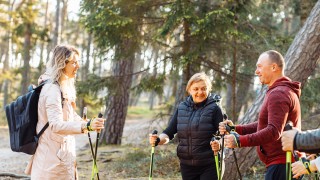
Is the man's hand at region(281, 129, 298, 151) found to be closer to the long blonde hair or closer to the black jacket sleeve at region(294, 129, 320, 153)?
the black jacket sleeve at region(294, 129, 320, 153)

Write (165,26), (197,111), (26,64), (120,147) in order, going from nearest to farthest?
1. (197,111)
2. (165,26)
3. (120,147)
4. (26,64)

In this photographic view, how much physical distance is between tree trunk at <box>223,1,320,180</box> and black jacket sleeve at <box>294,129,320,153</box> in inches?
150

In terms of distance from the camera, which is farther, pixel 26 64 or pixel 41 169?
pixel 26 64

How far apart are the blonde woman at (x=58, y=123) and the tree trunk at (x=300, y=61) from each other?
12.2 feet

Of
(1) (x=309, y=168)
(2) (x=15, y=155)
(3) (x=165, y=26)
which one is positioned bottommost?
(2) (x=15, y=155)

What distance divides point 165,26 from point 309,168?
670 cm

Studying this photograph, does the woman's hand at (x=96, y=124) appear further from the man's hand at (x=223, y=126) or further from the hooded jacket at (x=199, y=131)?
the man's hand at (x=223, y=126)

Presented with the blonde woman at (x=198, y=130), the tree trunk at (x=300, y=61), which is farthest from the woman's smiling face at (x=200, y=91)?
the tree trunk at (x=300, y=61)

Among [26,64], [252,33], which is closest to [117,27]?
[252,33]

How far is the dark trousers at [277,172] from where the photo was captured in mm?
3953

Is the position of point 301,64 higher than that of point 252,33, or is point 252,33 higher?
point 252,33

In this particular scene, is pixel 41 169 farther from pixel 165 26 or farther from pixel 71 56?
pixel 165 26

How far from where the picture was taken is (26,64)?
2255 centimetres

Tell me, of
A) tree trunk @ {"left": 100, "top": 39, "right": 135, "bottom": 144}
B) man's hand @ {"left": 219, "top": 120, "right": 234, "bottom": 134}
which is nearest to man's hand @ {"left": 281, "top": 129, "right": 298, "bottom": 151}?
man's hand @ {"left": 219, "top": 120, "right": 234, "bottom": 134}
